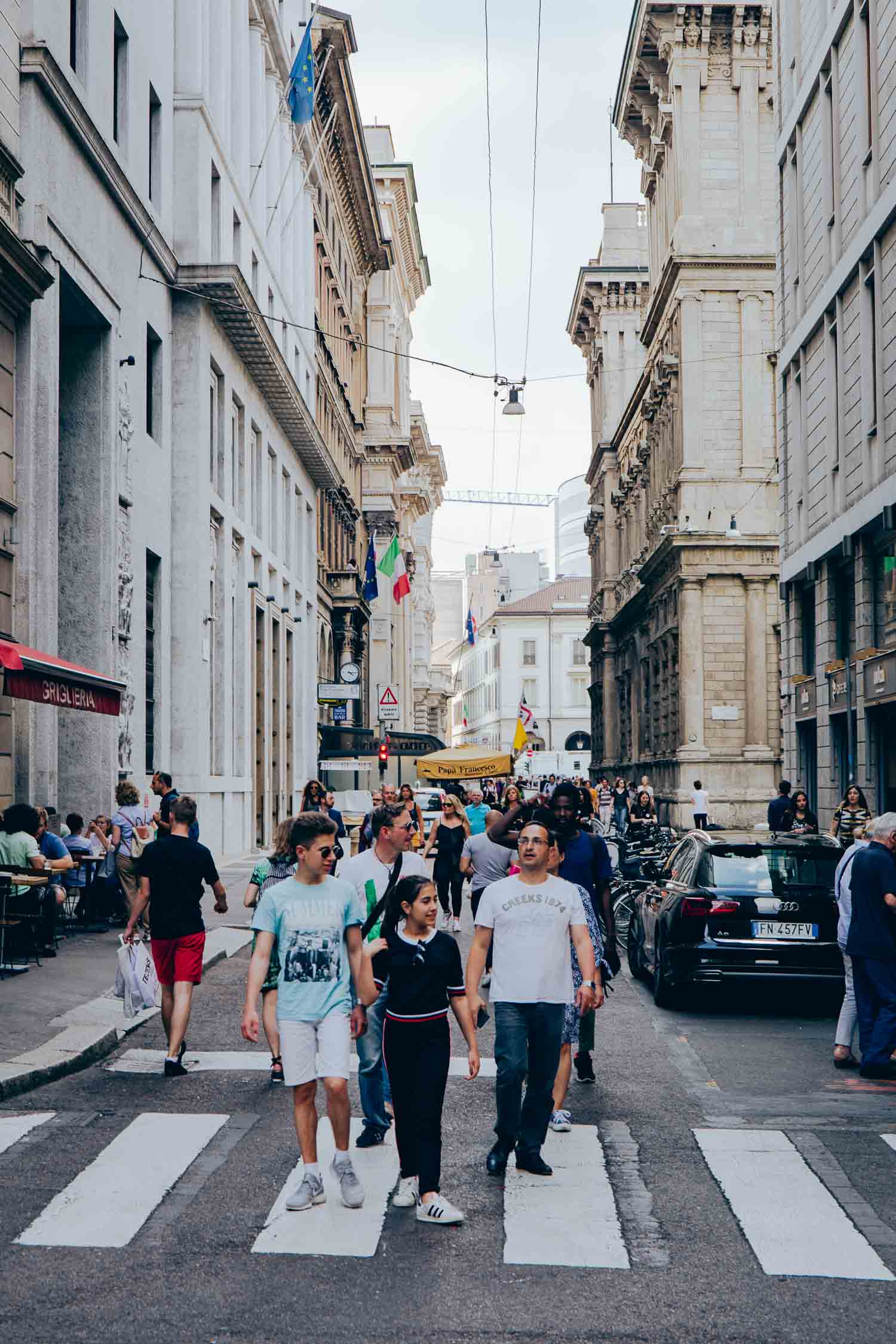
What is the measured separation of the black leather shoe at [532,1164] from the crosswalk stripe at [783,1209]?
0.82 m

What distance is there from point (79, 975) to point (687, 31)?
41143 mm

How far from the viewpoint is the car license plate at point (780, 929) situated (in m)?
12.5

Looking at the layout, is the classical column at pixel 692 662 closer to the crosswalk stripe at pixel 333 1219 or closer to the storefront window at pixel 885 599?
the storefront window at pixel 885 599

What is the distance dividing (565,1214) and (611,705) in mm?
65088

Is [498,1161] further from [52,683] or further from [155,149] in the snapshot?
[155,149]

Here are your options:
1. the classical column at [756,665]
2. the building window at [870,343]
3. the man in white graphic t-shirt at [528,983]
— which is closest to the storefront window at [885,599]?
the building window at [870,343]

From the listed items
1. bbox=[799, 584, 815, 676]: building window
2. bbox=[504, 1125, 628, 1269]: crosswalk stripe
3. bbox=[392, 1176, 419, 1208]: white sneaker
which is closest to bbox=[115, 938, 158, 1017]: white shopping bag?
bbox=[504, 1125, 628, 1269]: crosswalk stripe

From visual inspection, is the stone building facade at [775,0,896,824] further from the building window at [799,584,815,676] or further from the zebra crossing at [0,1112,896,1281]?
the zebra crossing at [0,1112,896,1281]

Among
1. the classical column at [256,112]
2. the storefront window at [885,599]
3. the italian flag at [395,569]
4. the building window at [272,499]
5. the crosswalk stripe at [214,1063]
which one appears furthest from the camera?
the italian flag at [395,569]

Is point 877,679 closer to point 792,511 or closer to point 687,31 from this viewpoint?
point 792,511

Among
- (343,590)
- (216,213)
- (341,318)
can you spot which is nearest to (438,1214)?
(216,213)

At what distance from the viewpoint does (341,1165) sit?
22.6 feet

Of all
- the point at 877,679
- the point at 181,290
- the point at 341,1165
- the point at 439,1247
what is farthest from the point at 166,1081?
the point at 181,290

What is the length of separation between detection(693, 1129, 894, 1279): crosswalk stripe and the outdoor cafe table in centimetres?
704
